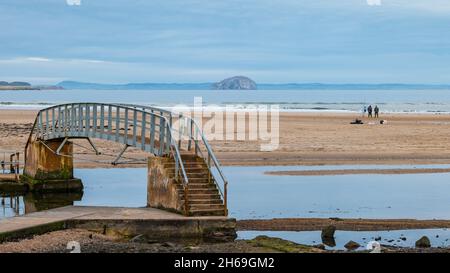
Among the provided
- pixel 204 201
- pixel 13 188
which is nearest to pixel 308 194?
pixel 204 201

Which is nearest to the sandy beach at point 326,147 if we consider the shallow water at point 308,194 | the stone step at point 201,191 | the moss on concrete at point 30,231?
the shallow water at point 308,194

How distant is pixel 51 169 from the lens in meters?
29.9

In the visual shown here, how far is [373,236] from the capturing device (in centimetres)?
2008

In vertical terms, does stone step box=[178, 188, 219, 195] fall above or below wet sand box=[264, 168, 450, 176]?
below

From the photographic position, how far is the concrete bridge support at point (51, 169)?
29484 millimetres

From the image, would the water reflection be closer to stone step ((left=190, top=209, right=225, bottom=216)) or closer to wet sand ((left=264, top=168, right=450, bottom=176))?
stone step ((left=190, top=209, right=225, bottom=216))

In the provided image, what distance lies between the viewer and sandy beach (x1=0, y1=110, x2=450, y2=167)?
132 feet

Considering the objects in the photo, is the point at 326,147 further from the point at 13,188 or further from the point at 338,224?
the point at 338,224

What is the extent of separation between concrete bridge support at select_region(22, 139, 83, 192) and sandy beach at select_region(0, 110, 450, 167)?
2.28m

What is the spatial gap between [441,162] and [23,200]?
20.7m

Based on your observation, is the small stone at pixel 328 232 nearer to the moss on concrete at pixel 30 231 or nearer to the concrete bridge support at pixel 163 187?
the concrete bridge support at pixel 163 187

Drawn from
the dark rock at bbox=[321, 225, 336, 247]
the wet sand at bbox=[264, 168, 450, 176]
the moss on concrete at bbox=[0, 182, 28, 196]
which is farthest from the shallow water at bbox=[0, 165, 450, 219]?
the dark rock at bbox=[321, 225, 336, 247]
